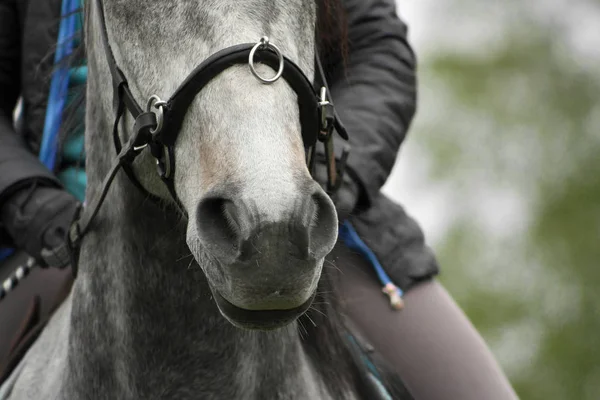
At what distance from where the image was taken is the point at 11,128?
3.64 metres

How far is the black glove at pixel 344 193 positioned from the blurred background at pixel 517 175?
13934mm

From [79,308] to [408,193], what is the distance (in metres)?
16.1

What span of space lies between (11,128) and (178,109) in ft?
4.88

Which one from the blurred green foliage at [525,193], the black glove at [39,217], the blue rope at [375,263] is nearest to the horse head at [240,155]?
the black glove at [39,217]

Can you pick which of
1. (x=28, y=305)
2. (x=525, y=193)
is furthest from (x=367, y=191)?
(x=525, y=193)

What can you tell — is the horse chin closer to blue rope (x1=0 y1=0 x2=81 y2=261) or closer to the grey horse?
the grey horse

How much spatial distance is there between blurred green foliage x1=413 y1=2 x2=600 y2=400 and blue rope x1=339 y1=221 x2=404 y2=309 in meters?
13.6

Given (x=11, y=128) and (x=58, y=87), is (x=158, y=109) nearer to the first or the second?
(x=58, y=87)

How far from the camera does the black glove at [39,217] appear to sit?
3170mm

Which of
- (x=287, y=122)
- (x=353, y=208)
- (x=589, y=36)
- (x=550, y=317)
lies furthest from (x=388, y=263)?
(x=589, y=36)

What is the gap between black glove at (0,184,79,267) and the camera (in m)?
3.17

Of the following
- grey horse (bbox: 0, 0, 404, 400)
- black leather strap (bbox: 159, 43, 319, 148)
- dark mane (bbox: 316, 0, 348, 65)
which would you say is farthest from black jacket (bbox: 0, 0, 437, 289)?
black leather strap (bbox: 159, 43, 319, 148)

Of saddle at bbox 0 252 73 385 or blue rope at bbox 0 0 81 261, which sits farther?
saddle at bbox 0 252 73 385

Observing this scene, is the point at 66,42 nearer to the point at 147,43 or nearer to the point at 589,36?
the point at 147,43
